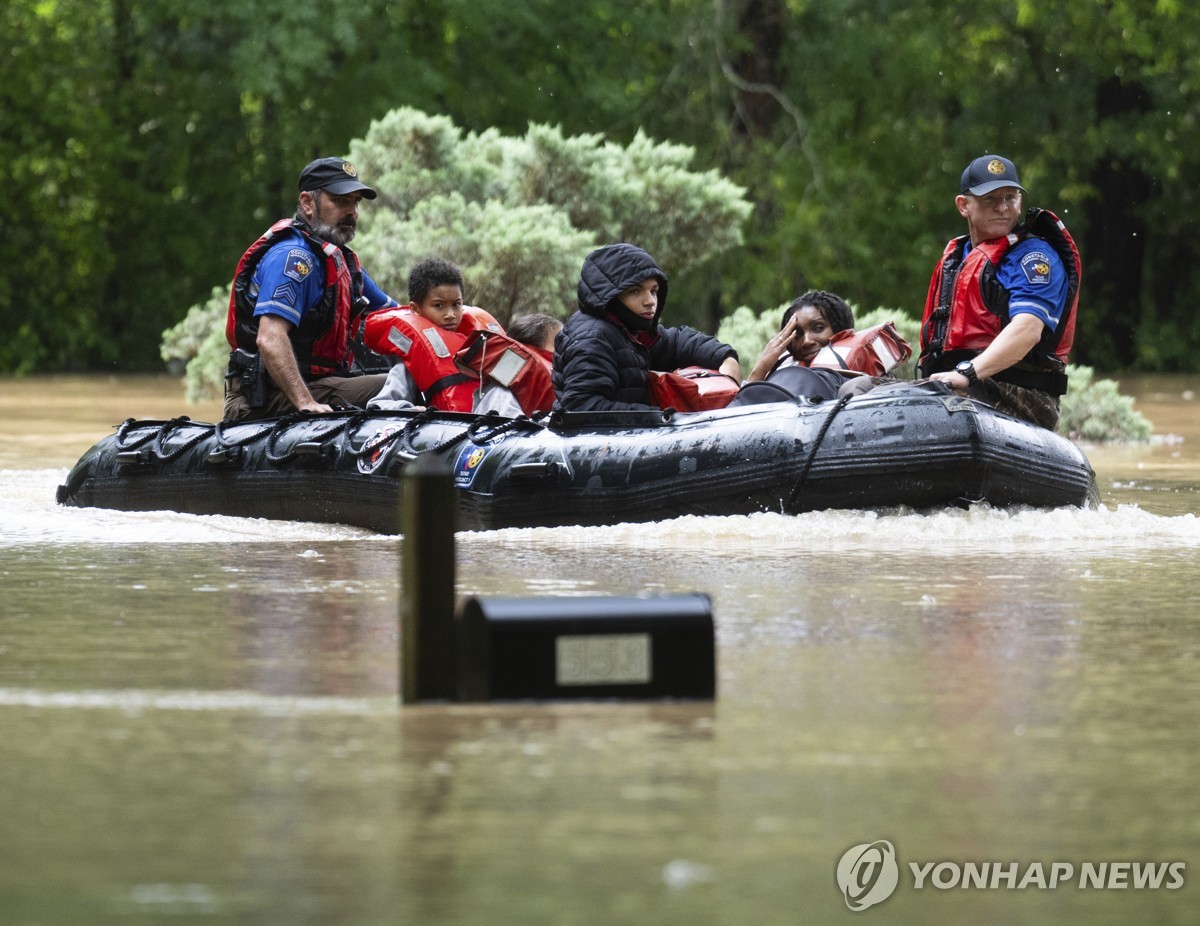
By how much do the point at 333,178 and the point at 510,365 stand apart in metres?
1.19

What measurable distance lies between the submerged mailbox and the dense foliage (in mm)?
18159

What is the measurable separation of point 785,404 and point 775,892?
17.0 ft

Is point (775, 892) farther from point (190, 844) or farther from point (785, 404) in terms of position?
point (785, 404)

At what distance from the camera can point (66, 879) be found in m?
3.55

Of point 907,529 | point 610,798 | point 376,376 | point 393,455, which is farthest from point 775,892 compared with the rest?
Answer: point 376,376

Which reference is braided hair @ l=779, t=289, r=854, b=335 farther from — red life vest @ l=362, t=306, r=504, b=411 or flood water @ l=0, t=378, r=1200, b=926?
flood water @ l=0, t=378, r=1200, b=926

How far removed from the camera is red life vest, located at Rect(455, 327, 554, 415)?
30.9 ft

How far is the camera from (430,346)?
953 centimetres

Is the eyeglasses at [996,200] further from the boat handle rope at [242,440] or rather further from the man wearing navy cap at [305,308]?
the boat handle rope at [242,440]

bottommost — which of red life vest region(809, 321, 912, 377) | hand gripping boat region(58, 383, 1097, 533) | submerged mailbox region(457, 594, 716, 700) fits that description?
submerged mailbox region(457, 594, 716, 700)

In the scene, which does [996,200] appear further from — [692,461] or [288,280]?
[288,280]

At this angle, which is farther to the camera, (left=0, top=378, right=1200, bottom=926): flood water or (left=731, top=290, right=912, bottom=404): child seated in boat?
(left=731, top=290, right=912, bottom=404): child seated in boat

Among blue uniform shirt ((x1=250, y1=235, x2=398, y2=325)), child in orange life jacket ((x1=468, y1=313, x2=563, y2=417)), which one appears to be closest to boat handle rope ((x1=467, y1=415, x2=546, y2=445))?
child in orange life jacket ((x1=468, y1=313, x2=563, y2=417))

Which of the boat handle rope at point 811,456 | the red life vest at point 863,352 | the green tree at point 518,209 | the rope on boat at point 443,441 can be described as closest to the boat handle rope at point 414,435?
the rope on boat at point 443,441
